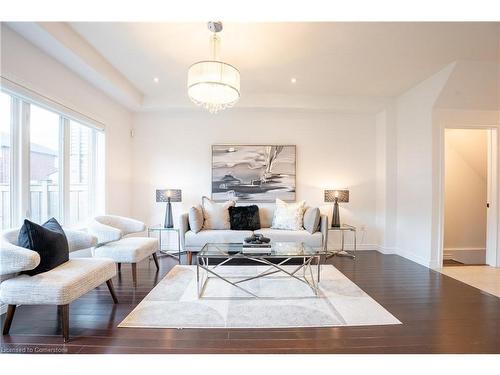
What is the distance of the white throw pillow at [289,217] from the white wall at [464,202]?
110 inches

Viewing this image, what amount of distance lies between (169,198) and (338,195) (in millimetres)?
3057

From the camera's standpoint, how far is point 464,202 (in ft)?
15.0

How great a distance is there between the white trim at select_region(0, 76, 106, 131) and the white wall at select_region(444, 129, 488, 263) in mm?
5941

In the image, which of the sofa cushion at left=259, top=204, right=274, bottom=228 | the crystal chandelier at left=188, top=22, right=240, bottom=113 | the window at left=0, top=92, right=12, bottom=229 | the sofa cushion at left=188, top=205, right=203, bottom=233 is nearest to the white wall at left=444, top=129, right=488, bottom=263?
the sofa cushion at left=259, top=204, right=274, bottom=228

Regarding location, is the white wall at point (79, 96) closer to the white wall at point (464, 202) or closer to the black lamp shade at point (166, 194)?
the black lamp shade at point (166, 194)

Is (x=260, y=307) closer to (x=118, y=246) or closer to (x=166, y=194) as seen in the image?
(x=118, y=246)

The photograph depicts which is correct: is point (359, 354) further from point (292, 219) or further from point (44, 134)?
point (44, 134)

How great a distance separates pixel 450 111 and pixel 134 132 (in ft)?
17.6

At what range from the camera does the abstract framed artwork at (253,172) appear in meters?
4.78

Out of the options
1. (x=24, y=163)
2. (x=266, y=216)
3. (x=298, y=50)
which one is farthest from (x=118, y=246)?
(x=298, y=50)

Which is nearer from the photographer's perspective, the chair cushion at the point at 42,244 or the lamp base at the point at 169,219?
the chair cushion at the point at 42,244

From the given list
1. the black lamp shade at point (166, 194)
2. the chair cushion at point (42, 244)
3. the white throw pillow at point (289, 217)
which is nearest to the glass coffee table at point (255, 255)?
the white throw pillow at point (289, 217)

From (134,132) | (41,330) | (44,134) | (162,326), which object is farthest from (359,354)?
(134,132)
